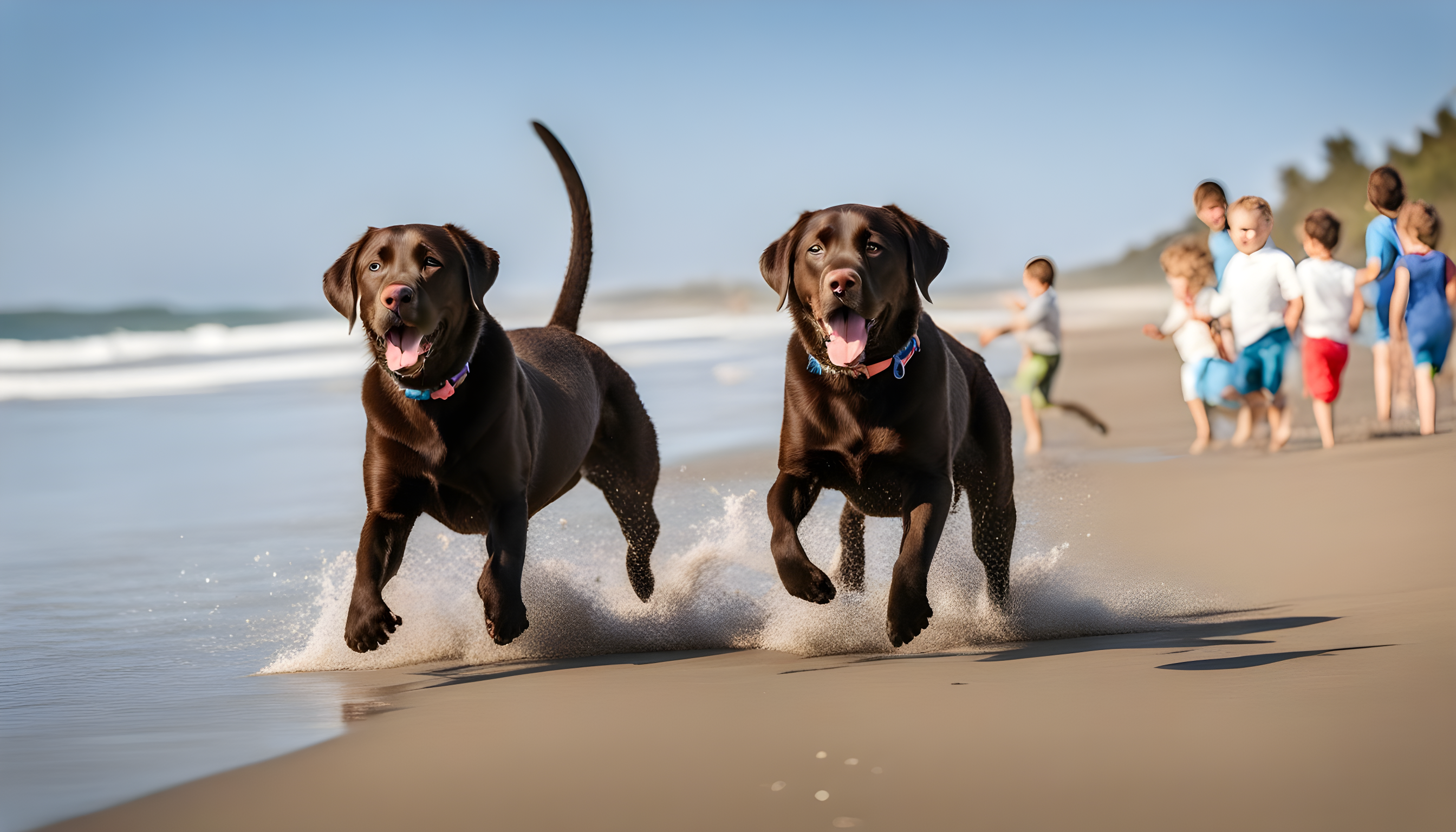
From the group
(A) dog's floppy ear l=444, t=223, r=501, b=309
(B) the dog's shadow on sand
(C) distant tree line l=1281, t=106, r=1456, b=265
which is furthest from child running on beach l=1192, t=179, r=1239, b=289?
(C) distant tree line l=1281, t=106, r=1456, b=265

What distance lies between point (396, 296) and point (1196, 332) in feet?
24.1

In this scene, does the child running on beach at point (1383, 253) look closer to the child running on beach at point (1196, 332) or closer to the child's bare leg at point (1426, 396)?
the child's bare leg at point (1426, 396)

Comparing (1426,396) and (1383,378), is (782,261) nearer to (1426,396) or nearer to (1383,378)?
(1426,396)

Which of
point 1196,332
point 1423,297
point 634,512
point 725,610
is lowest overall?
point 725,610

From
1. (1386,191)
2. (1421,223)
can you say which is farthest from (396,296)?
(1421,223)

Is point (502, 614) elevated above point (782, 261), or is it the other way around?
point (782, 261)

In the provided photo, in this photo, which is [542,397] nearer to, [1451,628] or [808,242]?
[808,242]

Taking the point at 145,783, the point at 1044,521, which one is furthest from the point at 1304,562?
the point at 145,783

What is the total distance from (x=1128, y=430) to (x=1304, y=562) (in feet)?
17.9

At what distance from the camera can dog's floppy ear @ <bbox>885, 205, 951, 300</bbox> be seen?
4961 millimetres

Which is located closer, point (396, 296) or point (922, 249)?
point (396, 296)

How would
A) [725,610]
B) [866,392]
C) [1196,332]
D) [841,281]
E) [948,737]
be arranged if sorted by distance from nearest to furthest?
[948,737] → [841,281] → [866,392] → [725,610] → [1196,332]

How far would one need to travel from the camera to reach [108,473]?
1095 cm

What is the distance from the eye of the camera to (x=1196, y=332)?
34.8ft
